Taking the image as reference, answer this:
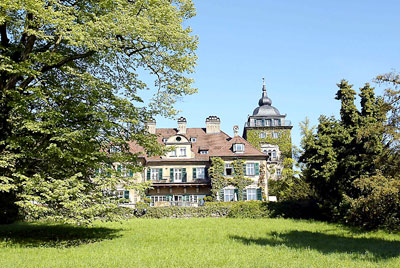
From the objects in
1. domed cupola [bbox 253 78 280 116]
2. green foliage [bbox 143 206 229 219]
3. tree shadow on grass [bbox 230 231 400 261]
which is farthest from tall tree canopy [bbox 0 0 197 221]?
domed cupola [bbox 253 78 280 116]

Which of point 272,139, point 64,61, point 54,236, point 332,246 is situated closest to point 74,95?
point 64,61

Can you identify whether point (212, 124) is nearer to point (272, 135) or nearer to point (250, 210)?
point (272, 135)

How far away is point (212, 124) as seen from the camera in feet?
153

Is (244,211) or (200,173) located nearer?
(244,211)

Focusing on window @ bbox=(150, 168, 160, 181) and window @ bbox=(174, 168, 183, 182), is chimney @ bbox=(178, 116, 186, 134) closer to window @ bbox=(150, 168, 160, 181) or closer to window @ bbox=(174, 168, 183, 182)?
window @ bbox=(174, 168, 183, 182)

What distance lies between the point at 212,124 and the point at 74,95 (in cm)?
3215

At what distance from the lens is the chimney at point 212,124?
152 ft

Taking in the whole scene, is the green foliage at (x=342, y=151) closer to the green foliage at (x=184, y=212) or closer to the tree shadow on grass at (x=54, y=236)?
the green foliage at (x=184, y=212)

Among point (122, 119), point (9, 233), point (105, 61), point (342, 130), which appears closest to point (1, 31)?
point (105, 61)

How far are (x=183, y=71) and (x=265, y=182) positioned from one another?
2657cm

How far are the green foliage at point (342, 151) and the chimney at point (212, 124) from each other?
2063 cm

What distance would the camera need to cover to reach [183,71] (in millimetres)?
16078

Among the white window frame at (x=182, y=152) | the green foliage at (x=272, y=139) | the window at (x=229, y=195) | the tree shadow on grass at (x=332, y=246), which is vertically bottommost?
the tree shadow on grass at (x=332, y=246)

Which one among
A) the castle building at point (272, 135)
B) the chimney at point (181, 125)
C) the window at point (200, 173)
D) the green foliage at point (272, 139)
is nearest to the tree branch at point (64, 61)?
the window at point (200, 173)
